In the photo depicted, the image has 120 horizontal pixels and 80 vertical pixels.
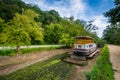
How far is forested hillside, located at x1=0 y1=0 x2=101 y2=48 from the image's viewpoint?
654 inches

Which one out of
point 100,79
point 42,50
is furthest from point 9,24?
point 100,79

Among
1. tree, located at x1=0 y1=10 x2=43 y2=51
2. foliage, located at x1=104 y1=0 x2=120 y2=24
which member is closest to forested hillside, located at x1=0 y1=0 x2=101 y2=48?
tree, located at x1=0 y1=10 x2=43 y2=51

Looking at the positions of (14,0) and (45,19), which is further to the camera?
(45,19)

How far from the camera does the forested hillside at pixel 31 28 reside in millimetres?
16609

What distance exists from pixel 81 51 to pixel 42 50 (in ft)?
24.5

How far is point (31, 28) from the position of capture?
1839 cm

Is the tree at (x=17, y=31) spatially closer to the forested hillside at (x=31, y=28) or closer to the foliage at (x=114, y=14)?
the forested hillside at (x=31, y=28)

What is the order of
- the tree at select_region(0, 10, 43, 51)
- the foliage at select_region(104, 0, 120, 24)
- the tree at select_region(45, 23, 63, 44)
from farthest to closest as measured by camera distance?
1. the tree at select_region(45, 23, 63, 44)
2. the foliage at select_region(104, 0, 120, 24)
3. the tree at select_region(0, 10, 43, 51)

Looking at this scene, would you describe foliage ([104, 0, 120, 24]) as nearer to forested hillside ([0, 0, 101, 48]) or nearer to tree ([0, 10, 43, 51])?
forested hillside ([0, 0, 101, 48])

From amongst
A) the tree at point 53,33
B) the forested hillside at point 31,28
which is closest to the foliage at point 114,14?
the forested hillside at point 31,28

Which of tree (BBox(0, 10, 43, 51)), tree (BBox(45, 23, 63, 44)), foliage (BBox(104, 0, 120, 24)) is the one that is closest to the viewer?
tree (BBox(0, 10, 43, 51))

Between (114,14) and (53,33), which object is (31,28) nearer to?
(114,14)

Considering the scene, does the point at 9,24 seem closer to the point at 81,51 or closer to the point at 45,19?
the point at 81,51

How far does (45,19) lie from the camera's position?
2232 inches
